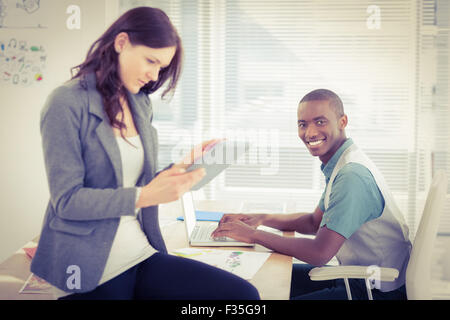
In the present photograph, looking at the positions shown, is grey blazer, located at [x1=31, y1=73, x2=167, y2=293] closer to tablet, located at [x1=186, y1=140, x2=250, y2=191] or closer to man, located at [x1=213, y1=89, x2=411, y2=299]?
tablet, located at [x1=186, y1=140, x2=250, y2=191]

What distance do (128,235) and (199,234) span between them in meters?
0.61

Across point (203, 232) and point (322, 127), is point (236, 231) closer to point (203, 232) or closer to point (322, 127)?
point (203, 232)

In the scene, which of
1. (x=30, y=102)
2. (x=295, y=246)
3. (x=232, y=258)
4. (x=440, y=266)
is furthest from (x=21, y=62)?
(x=440, y=266)

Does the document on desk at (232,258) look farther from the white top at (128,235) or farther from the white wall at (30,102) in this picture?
the white wall at (30,102)

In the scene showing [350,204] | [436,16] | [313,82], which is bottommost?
[350,204]

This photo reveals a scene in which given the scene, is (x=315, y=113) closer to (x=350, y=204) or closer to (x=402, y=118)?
(x=350, y=204)

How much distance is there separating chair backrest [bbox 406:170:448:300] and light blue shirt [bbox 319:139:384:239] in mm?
183

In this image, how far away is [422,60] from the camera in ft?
10.5

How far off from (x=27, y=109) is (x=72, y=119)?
251 cm

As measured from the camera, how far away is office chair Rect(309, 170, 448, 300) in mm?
1484

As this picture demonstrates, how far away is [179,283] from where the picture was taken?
1.28 m

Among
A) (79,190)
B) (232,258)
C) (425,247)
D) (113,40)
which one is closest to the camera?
(79,190)

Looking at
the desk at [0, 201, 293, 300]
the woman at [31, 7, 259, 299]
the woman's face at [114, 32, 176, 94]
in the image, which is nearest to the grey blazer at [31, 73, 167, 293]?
the woman at [31, 7, 259, 299]

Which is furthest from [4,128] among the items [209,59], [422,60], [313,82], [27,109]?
[422,60]
